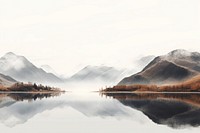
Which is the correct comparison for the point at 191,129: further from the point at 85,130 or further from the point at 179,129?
the point at 85,130

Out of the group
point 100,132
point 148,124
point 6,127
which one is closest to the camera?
point 100,132

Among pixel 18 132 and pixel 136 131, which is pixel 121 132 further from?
pixel 18 132

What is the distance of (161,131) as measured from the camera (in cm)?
5359

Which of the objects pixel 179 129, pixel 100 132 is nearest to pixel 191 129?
pixel 179 129

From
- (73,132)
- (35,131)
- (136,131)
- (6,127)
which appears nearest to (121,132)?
(136,131)

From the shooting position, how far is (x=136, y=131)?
53781 millimetres

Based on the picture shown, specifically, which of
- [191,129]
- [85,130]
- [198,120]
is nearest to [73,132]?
[85,130]

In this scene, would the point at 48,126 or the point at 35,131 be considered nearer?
the point at 35,131

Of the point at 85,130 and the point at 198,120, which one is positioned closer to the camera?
the point at 85,130

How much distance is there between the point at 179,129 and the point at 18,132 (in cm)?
1964

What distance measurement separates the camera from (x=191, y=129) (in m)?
54.4

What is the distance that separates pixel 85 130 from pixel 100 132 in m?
3.27

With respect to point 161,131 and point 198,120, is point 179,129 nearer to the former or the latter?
point 161,131

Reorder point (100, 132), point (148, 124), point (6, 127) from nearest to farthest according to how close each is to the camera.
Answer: point (100, 132), point (6, 127), point (148, 124)
